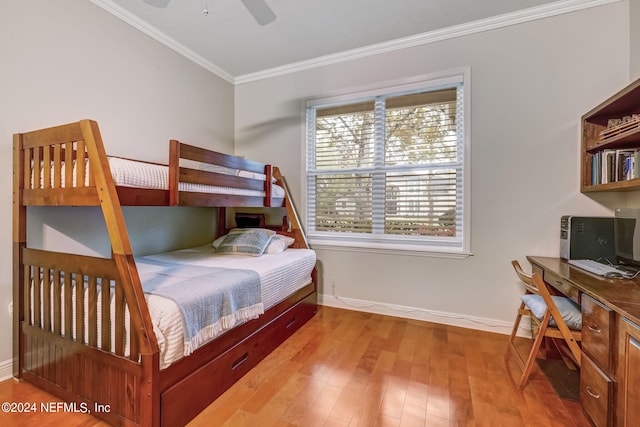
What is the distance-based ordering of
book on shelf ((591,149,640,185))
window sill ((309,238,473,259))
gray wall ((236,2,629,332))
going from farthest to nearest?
window sill ((309,238,473,259)) → gray wall ((236,2,629,332)) → book on shelf ((591,149,640,185))

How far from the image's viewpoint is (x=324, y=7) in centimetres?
219

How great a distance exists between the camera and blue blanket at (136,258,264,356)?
4.49 ft

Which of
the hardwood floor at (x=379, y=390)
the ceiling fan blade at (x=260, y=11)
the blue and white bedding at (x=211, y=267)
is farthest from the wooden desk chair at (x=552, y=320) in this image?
the ceiling fan blade at (x=260, y=11)

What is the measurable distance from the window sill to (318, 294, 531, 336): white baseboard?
52cm

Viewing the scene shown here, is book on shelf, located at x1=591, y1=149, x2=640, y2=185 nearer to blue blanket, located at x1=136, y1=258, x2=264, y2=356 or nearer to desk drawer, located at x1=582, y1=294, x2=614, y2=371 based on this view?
desk drawer, located at x1=582, y1=294, x2=614, y2=371

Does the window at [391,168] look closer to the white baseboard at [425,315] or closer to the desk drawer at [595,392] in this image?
the white baseboard at [425,315]

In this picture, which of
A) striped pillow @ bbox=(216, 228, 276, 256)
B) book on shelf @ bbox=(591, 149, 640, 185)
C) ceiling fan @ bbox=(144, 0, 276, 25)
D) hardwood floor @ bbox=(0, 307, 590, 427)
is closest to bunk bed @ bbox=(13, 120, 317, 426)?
hardwood floor @ bbox=(0, 307, 590, 427)

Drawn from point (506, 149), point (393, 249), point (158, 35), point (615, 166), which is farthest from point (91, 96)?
point (615, 166)

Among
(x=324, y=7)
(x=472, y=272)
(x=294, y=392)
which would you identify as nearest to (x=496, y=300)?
(x=472, y=272)

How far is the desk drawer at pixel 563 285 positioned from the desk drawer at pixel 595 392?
0.31 meters

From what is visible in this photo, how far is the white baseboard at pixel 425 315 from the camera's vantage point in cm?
238

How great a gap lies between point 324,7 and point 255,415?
9.01 ft

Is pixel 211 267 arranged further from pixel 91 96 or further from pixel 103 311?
pixel 91 96

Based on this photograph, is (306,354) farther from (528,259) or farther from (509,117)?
(509,117)
